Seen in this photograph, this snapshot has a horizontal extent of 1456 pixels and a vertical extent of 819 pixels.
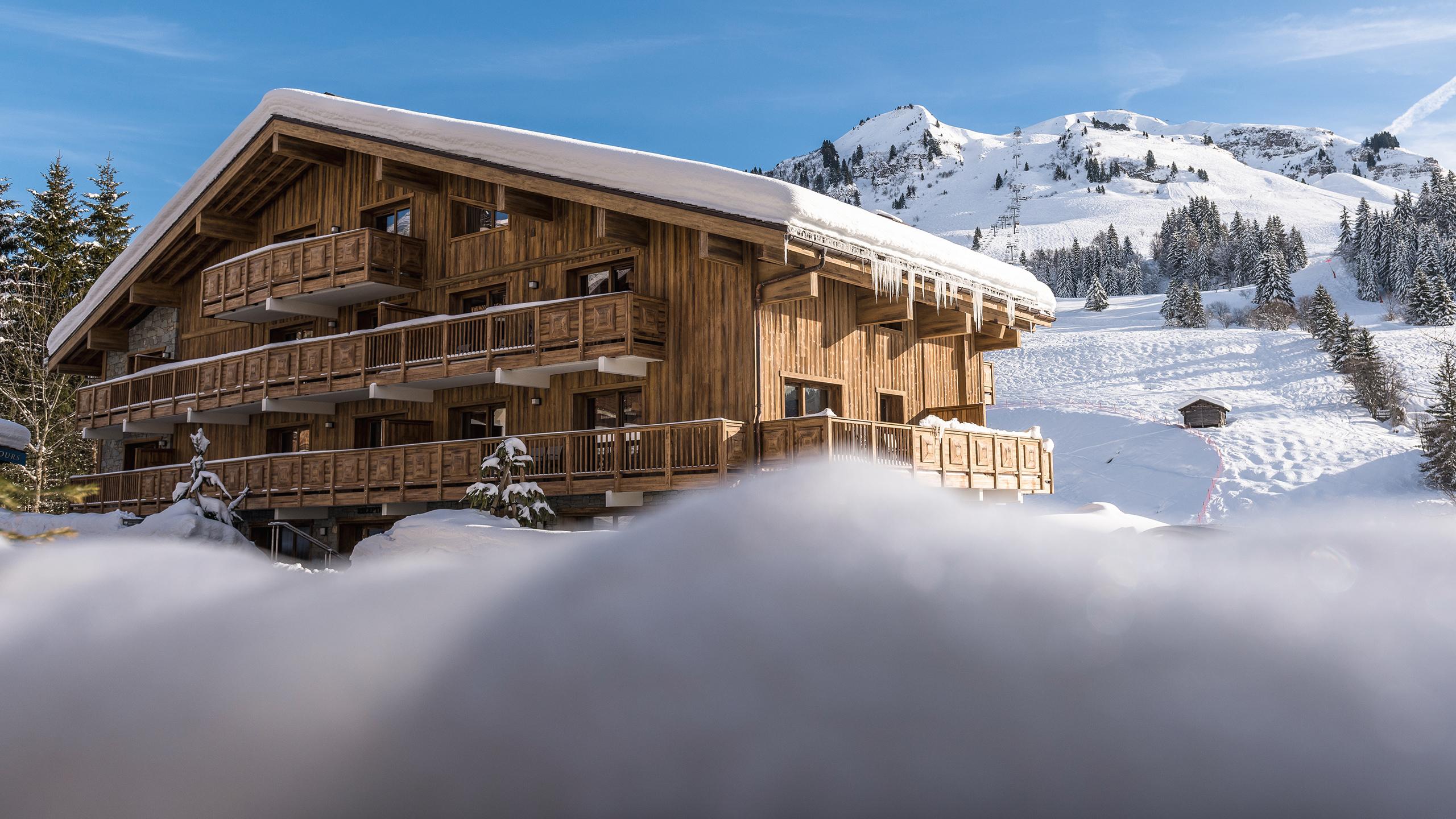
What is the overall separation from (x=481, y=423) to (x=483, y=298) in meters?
2.52

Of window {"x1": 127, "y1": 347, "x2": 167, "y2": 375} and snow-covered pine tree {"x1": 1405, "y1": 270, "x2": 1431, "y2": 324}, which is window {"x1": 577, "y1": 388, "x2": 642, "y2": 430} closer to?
window {"x1": 127, "y1": 347, "x2": 167, "y2": 375}

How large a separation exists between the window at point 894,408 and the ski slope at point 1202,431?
584 centimetres

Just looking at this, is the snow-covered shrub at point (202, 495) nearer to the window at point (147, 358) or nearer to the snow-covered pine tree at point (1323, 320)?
the window at point (147, 358)

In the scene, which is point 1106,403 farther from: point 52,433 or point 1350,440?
point 52,433

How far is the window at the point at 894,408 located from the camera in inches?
775

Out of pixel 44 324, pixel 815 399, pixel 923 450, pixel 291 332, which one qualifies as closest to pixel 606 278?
pixel 815 399

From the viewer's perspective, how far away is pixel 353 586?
1.74 metres

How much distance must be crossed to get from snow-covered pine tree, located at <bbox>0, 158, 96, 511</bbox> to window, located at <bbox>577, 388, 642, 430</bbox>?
15.4 meters

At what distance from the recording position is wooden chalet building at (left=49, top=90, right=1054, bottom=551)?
52.1ft

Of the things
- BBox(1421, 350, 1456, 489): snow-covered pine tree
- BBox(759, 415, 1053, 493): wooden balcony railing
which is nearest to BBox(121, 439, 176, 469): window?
BBox(759, 415, 1053, 493): wooden balcony railing

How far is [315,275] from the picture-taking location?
20719 mm

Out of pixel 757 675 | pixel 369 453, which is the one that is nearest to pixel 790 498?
pixel 757 675

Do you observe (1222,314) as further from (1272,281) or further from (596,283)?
(596,283)

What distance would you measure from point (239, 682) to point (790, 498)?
815mm
